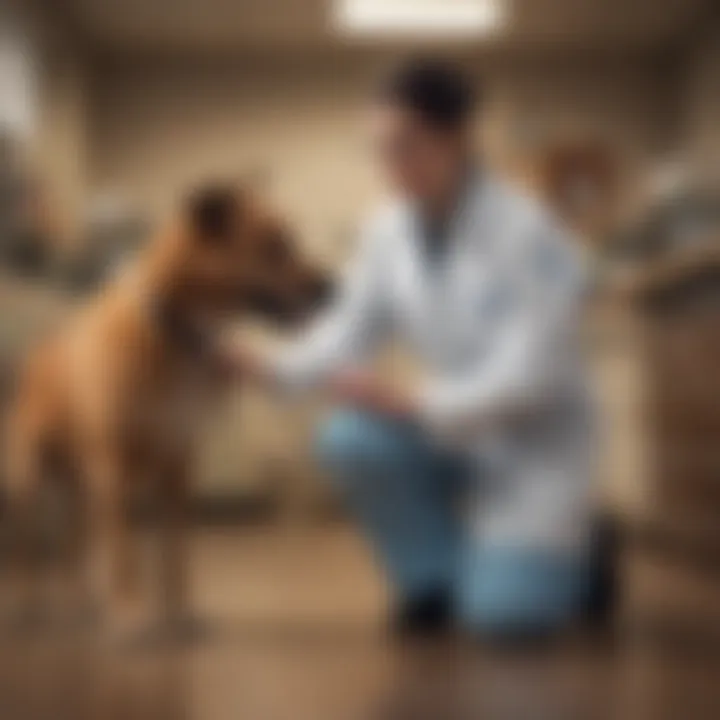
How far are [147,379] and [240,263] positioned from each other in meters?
0.06

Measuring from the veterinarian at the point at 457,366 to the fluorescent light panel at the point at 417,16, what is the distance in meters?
0.01

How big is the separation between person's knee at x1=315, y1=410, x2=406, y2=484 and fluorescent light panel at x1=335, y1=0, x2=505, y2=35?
148 millimetres

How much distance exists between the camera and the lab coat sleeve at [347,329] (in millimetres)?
490

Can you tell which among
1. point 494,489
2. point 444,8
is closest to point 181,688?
point 494,489

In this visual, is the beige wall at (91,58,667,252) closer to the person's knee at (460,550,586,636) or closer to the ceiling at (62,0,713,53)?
the ceiling at (62,0,713,53)

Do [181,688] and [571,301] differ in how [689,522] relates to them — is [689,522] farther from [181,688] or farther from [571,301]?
[181,688]

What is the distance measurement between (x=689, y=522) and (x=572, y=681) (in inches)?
3.0

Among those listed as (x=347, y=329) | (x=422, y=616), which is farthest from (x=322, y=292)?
(x=422, y=616)

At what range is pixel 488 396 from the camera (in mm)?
490

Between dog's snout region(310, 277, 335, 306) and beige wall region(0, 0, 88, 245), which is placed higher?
beige wall region(0, 0, 88, 245)

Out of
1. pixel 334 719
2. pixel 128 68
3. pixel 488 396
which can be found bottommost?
pixel 334 719

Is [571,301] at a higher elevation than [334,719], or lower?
higher

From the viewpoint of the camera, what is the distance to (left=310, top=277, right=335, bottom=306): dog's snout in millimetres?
490

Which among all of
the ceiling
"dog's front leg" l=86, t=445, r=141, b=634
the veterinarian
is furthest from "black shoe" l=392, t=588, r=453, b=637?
the ceiling
